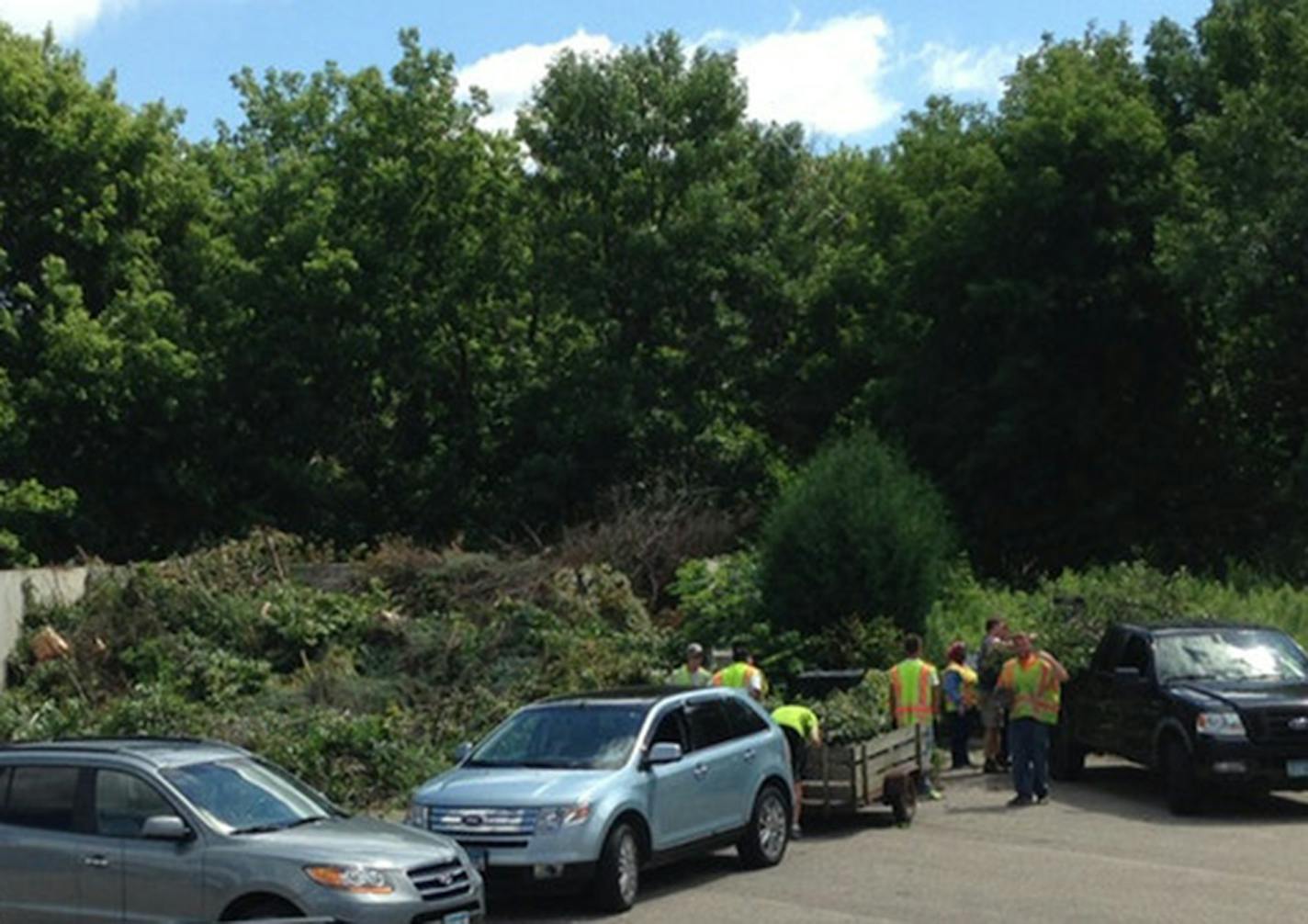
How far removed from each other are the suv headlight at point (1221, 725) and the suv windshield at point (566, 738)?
6.78 m

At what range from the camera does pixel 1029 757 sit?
21.5 meters

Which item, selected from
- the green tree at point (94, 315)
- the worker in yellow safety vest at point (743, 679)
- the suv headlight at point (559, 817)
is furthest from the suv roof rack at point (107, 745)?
the green tree at point (94, 315)

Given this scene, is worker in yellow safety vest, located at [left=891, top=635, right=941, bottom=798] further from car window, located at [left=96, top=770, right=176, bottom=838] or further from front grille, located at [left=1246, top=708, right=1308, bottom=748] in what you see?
car window, located at [left=96, top=770, right=176, bottom=838]

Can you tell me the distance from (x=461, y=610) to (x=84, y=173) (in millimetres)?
16507

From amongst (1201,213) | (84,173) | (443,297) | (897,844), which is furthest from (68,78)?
(897,844)

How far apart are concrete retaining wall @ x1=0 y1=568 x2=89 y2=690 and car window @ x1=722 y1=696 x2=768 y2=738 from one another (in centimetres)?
1514

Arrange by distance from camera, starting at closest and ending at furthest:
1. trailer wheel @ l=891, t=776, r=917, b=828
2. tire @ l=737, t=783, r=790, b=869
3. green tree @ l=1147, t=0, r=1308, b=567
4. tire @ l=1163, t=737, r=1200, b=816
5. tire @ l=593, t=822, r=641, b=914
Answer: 1. tire @ l=593, t=822, r=641, b=914
2. tire @ l=737, t=783, r=790, b=869
3. trailer wheel @ l=891, t=776, r=917, b=828
4. tire @ l=1163, t=737, r=1200, b=816
5. green tree @ l=1147, t=0, r=1308, b=567

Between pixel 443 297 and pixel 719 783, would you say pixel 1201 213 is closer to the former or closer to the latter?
pixel 443 297

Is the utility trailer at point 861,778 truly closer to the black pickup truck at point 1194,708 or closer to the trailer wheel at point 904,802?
the trailer wheel at point 904,802

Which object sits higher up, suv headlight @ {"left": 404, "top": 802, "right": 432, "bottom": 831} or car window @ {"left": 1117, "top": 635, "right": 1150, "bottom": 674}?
car window @ {"left": 1117, "top": 635, "right": 1150, "bottom": 674}

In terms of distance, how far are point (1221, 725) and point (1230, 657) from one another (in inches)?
74.3

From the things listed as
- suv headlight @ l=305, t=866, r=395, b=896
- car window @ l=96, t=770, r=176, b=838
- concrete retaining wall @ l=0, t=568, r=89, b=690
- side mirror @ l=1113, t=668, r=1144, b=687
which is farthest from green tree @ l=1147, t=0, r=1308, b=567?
car window @ l=96, t=770, r=176, b=838

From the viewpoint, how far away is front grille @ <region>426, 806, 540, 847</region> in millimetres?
15055

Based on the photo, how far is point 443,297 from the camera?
140 feet
